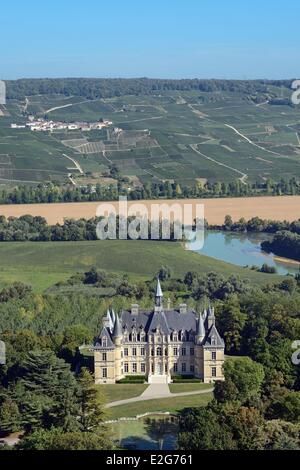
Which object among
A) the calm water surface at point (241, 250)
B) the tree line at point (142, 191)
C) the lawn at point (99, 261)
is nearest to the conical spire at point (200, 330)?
the lawn at point (99, 261)

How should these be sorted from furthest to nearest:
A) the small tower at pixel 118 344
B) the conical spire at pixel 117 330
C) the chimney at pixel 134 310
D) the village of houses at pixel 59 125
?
the village of houses at pixel 59 125
the chimney at pixel 134 310
the conical spire at pixel 117 330
the small tower at pixel 118 344

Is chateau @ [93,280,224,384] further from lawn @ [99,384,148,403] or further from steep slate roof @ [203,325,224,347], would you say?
lawn @ [99,384,148,403]

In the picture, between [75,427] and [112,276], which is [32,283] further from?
[75,427]

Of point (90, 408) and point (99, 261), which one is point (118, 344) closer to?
point (90, 408)

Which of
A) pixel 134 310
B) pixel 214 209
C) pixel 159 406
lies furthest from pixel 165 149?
pixel 159 406

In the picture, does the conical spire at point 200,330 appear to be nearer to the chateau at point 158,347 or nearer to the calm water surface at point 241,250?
the chateau at point 158,347
